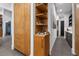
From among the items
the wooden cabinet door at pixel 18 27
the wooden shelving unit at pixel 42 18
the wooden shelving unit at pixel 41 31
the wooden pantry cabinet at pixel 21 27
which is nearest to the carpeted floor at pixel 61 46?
Answer: the wooden shelving unit at pixel 41 31

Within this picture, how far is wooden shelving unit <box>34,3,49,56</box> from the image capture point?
1969mm

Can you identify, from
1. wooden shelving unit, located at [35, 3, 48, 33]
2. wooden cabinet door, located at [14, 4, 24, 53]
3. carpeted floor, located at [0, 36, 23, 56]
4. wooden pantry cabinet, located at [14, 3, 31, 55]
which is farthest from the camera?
wooden cabinet door, located at [14, 4, 24, 53]

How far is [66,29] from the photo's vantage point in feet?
6.81

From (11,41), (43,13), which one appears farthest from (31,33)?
(11,41)

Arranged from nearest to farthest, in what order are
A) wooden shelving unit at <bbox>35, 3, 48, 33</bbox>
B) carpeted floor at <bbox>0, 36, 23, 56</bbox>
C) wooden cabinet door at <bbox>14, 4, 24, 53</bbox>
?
carpeted floor at <bbox>0, 36, 23, 56</bbox>
wooden shelving unit at <bbox>35, 3, 48, 33</bbox>
wooden cabinet door at <bbox>14, 4, 24, 53</bbox>

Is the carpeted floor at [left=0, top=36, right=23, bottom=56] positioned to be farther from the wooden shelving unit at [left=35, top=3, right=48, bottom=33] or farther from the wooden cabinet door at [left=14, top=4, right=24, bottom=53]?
the wooden shelving unit at [left=35, top=3, right=48, bottom=33]

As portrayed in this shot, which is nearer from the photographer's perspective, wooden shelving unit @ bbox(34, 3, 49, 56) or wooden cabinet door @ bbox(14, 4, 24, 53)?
wooden shelving unit @ bbox(34, 3, 49, 56)

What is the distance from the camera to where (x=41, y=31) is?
7.50ft

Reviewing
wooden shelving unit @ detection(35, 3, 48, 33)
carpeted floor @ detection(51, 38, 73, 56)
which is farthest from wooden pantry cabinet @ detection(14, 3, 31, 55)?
carpeted floor @ detection(51, 38, 73, 56)

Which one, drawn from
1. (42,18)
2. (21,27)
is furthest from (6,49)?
(42,18)

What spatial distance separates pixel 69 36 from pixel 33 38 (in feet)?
2.85

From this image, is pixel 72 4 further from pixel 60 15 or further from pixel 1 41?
pixel 1 41

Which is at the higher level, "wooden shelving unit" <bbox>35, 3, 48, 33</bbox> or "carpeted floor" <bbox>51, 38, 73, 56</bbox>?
"wooden shelving unit" <bbox>35, 3, 48, 33</bbox>

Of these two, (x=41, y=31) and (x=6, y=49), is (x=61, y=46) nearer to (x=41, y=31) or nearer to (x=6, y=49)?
(x=41, y=31)
